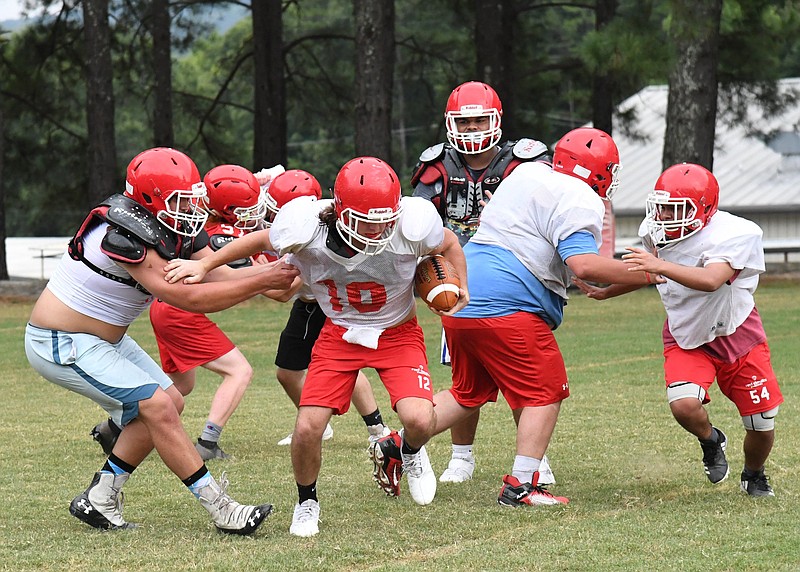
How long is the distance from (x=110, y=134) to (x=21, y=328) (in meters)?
6.18

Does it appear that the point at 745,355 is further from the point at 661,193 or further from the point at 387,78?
the point at 387,78

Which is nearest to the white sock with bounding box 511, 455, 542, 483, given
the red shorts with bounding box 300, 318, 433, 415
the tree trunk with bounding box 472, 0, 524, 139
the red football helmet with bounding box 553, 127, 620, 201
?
the red shorts with bounding box 300, 318, 433, 415

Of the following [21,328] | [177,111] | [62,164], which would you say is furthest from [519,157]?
[177,111]

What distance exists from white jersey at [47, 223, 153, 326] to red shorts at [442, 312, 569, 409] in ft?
5.07

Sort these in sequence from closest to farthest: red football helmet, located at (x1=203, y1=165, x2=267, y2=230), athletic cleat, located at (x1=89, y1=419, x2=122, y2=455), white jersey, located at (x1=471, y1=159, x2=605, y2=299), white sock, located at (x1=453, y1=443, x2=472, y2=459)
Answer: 1. white jersey, located at (x1=471, y1=159, x2=605, y2=299)
2. white sock, located at (x1=453, y1=443, x2=472, y2=459)
3. athletic cleat, located at (x1=89, y1=419, x2=122, y2=455)
4. red football helmet, located at (x1=203, y1=165, x2=267, y2=230)

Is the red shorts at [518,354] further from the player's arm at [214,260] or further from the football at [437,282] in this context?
the player's arm at [214,260]

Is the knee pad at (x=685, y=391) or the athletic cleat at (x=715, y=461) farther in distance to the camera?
the athletic cleat at (x=715, y=461)

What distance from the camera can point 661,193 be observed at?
581cm

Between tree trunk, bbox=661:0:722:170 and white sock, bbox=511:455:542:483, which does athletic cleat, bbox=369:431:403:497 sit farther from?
tree trunk, bbox=661:0:722:170

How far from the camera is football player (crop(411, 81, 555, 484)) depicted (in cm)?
687

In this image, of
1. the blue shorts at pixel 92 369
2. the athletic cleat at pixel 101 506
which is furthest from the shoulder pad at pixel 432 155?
the athletic cleat at pixel 101 506

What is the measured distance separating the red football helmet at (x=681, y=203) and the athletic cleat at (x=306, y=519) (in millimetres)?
2111

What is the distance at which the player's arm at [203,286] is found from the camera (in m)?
5.22

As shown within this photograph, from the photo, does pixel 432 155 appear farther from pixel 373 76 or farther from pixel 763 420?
pixel 373 76
